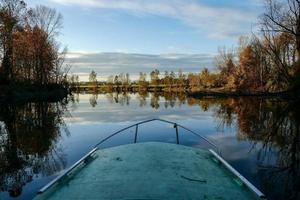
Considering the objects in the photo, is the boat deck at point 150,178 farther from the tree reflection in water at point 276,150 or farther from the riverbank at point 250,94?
the riverbank at point 250,94

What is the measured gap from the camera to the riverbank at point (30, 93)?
135 ft

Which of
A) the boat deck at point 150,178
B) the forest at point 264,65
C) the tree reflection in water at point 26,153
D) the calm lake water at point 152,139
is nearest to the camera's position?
the boat deck at point 150,178

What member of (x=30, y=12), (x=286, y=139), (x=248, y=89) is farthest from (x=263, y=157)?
(x=248, y=89)

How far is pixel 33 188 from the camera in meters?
8.31

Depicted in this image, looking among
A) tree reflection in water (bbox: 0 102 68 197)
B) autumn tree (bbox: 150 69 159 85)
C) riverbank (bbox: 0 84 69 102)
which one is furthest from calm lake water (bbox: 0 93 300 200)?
autumn tree (bbox: 150 69 159 85)

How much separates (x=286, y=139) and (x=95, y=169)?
10681 millimetres

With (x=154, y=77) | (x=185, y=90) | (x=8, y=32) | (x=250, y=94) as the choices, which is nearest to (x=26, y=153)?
(x=8, y=32)

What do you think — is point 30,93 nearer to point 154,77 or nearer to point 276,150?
point 276,150

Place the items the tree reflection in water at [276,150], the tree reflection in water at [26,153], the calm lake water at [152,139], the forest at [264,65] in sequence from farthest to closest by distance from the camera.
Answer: the forest at [264,65] < the tree reflection in water at [26,153] < the calm lake water at [152,139] < the tree reflection in water at [276,150]

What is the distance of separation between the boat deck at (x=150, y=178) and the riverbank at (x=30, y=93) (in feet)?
118

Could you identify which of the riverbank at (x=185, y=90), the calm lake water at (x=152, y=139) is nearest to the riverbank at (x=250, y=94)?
the riverbank at (x=185, y=90)

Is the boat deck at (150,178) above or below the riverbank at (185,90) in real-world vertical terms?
below

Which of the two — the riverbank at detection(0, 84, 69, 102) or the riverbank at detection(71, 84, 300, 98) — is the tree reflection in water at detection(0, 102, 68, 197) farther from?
the riverbank at detection(71, 84, 300, 98)

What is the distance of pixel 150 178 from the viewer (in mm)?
5320
